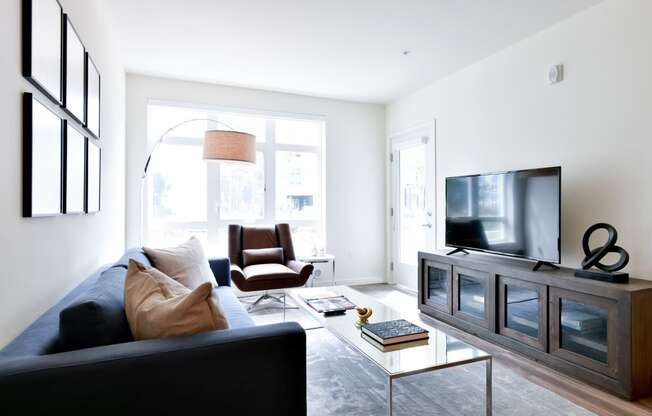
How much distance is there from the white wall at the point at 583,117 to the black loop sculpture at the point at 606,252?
249mm

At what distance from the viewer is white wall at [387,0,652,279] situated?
244 cm

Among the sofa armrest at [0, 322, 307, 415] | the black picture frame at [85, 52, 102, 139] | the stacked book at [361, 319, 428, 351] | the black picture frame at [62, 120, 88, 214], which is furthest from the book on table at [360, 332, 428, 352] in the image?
the black picture frame at [85, 52, 102, 139]

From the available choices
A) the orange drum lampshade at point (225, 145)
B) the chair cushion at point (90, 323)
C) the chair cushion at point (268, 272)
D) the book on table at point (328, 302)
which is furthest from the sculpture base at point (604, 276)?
the orange drum lampshade at point (225, 145)

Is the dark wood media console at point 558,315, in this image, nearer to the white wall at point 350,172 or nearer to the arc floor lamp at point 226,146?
the white wall at point 350,172

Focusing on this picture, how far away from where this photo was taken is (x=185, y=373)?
3.85 ft

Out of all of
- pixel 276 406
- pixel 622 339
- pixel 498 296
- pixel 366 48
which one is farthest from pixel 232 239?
pixel 622 339

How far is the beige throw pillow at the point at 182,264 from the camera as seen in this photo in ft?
7.88

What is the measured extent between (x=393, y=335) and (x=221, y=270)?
1.85 metres

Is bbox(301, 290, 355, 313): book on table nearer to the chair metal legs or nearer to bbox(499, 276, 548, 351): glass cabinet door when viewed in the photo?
the chair metal legs

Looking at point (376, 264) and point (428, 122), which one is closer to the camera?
point (428, 122)

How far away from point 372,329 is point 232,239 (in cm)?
251

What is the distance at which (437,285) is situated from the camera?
3643 mm

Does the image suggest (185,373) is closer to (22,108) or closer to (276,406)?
(276,406)

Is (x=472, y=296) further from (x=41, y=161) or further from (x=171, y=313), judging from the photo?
(x=41, y=161)
